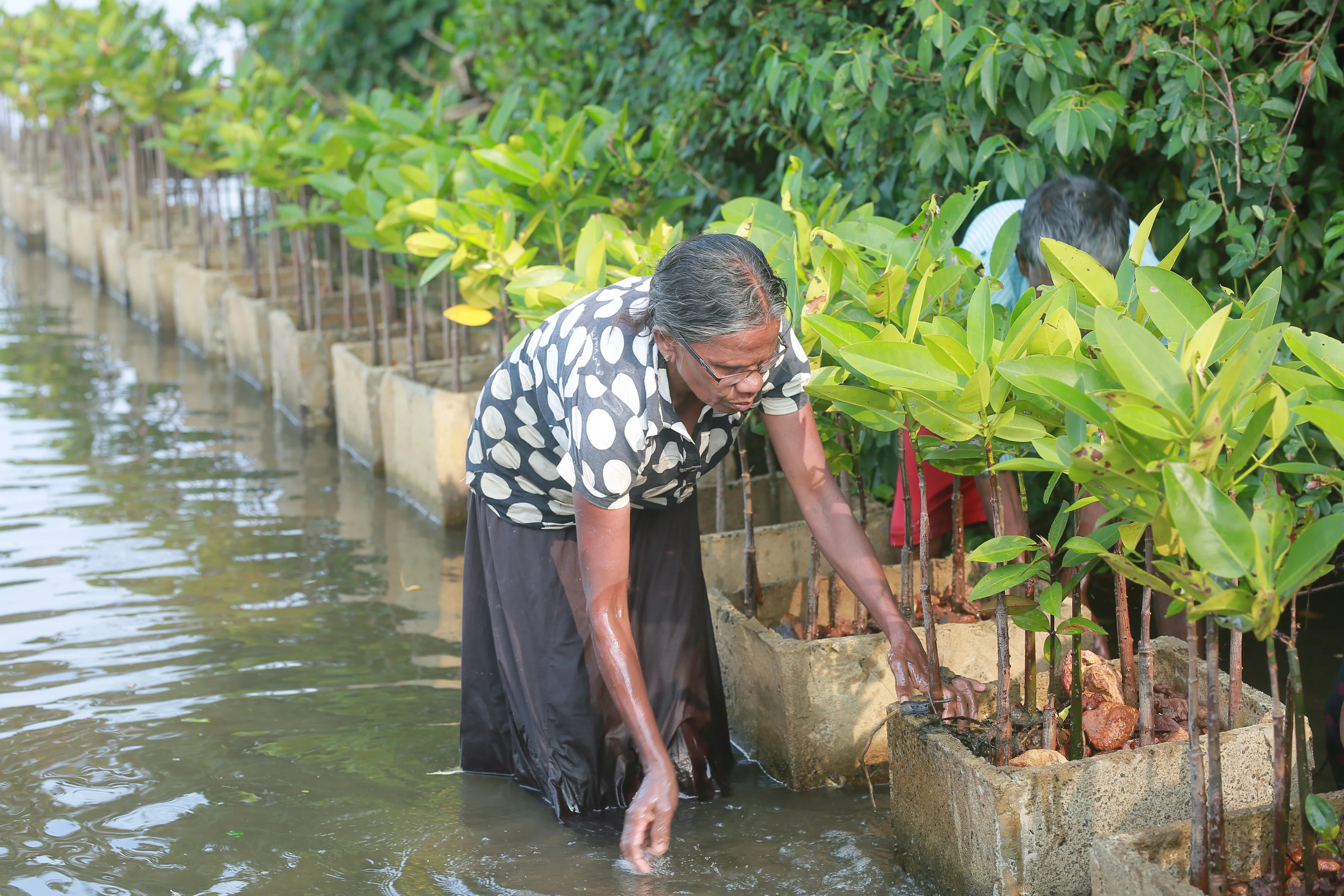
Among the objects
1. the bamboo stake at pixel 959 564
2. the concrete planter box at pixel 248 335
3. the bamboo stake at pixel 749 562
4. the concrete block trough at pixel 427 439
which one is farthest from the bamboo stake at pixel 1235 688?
the concrete planter box at pixel 248 335

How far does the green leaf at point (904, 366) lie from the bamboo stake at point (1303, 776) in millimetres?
653

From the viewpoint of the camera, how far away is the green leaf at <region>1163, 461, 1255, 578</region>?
67.7 inches

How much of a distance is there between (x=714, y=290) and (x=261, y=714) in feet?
7.20

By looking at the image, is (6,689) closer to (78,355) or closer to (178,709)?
(178,709)

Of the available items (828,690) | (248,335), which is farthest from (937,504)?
(248,335)

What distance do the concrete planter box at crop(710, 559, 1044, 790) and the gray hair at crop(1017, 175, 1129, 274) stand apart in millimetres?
939

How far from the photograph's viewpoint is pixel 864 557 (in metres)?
2.68

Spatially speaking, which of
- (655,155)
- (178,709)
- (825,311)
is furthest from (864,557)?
(655,155)

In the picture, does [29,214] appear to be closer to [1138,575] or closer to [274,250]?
[274,250]

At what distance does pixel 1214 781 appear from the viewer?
1998 millimetres

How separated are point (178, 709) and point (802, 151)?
110 inches

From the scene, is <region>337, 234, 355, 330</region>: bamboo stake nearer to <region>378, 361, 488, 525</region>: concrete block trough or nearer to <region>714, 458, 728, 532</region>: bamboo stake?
<region>378, 361, 488, 525</region>: concrete block trough

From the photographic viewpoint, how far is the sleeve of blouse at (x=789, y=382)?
255 cm

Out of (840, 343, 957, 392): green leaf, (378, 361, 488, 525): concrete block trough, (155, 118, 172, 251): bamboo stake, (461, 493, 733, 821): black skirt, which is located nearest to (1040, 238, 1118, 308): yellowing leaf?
(840, 343, 957, 392): green leaf
